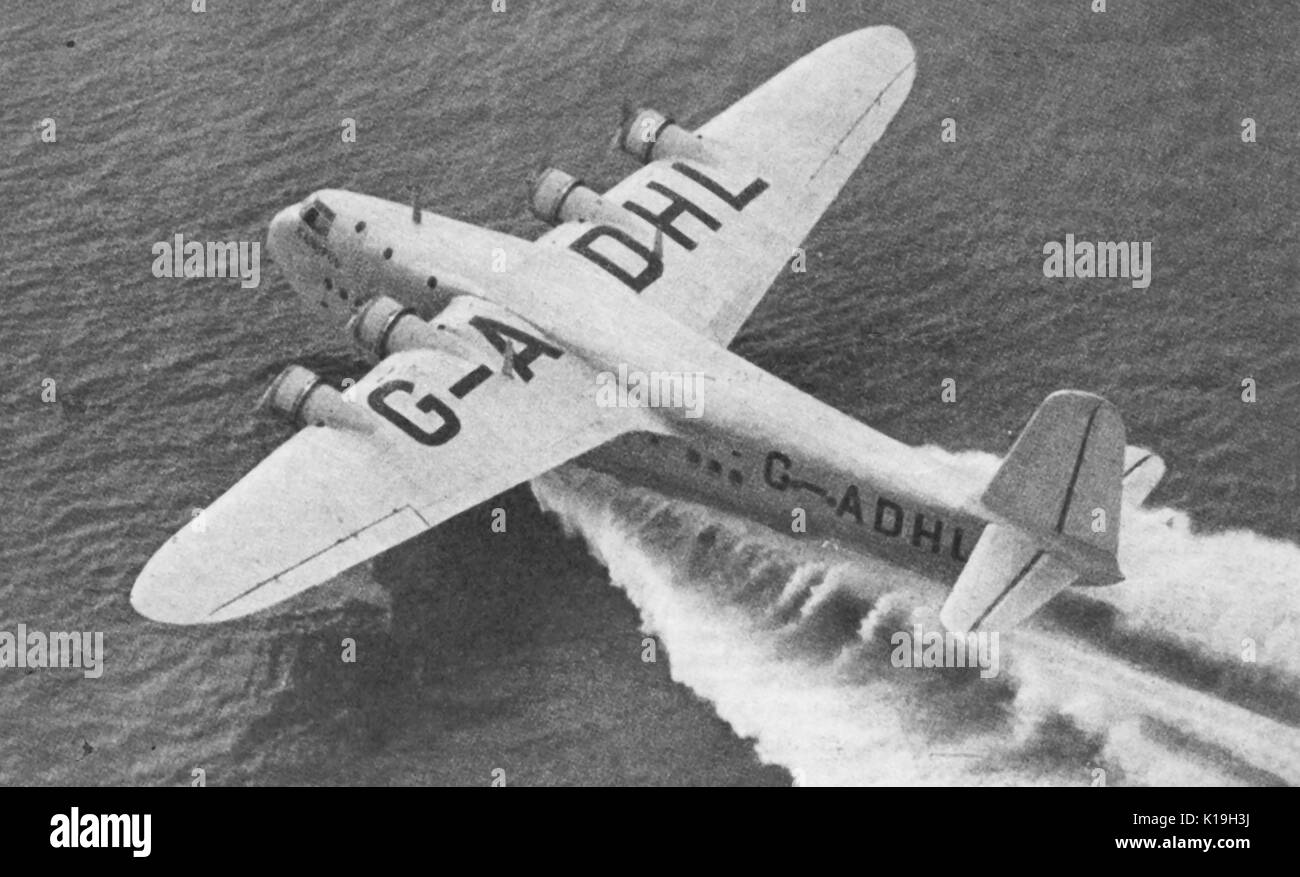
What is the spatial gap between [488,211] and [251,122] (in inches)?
338

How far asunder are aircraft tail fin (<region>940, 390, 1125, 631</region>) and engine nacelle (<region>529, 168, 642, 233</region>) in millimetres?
14331

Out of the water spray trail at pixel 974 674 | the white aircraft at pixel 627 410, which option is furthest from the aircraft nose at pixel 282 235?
the water spray trail at pixel 974 674

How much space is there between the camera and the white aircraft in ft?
125

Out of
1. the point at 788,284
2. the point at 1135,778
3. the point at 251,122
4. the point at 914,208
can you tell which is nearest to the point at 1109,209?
the point at 914,208

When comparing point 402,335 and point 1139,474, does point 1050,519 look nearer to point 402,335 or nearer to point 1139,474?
point 1139,474

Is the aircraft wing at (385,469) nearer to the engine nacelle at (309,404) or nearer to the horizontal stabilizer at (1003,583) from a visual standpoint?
the engine nacelle at (309,404)

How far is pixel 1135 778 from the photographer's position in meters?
37.8

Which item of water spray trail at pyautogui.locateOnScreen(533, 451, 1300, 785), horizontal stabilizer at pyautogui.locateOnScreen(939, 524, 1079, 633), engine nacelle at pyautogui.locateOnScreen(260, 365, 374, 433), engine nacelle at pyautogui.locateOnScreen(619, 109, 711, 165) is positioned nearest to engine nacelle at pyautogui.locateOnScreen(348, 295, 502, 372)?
engine nacelle at pyautogui.locateOnScreen(260, 365, 374, 433)

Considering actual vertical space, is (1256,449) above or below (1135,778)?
above

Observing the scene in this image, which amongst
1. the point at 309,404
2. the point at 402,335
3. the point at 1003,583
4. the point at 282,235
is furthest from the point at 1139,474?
the point at 282,235

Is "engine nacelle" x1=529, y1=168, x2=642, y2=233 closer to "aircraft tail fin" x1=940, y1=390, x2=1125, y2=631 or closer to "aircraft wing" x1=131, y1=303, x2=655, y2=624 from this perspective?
"aircraft wing" x1=131, y1=303, x2=655, y2=624

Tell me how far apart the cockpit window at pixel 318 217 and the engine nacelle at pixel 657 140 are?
8.36m

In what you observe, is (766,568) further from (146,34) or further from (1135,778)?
(146,34)
